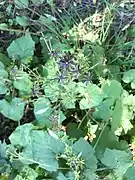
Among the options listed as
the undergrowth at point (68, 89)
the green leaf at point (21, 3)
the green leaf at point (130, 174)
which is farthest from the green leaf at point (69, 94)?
the green leaf at point (21, 3)

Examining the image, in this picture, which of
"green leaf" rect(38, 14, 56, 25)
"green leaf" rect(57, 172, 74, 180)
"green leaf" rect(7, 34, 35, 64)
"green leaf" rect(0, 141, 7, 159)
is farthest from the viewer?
"green leaf" rect(38, 14, 56, 25)

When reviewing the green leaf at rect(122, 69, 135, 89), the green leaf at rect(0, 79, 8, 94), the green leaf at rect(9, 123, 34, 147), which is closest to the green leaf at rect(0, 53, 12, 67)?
the green leaf at rect(0, 79, 8, 94)

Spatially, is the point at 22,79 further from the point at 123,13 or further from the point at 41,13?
the point at 123,13

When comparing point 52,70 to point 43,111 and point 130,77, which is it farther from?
point 130,77

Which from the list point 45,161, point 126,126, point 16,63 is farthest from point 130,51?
point 45,161

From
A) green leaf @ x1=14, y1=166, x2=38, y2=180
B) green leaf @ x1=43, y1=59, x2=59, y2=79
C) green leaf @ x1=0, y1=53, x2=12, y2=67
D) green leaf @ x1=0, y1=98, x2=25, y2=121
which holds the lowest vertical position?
green leaf @ x1=14, y1=166, x2=38, y2=180

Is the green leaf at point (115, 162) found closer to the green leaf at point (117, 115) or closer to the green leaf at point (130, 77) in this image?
the green leaf at point (117, 115)

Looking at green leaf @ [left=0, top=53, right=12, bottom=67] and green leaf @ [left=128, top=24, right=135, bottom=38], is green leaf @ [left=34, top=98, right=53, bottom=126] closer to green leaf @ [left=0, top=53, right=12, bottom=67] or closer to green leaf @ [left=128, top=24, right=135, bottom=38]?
green leaf @ [left=0, top=53, right=12, bottom=67]
